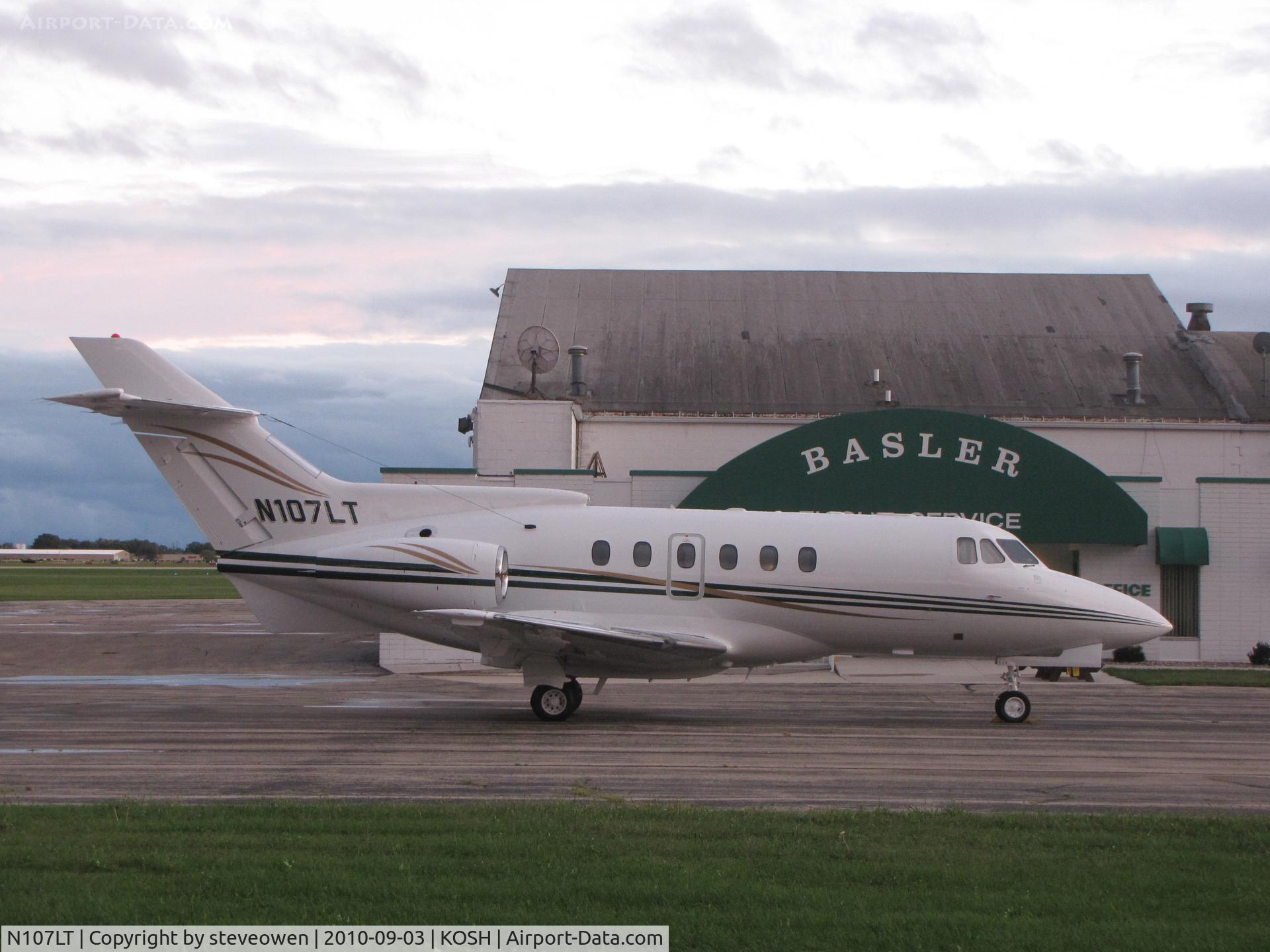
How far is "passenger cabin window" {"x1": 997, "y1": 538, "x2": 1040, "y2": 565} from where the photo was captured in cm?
1972

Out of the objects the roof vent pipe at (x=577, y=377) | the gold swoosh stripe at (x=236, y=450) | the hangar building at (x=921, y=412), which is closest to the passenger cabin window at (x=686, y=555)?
the gold swoosh stripe at (x=236, y=450)

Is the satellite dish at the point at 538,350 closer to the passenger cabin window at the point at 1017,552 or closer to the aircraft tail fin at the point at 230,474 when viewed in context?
the aircraft tail fin at the point at 230,474

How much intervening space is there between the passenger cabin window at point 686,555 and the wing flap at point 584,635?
1098 mm

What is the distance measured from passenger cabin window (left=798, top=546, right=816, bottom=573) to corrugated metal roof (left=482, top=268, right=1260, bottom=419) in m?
17.2

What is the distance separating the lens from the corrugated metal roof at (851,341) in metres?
37.8

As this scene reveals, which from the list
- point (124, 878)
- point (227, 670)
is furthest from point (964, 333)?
point (124, 878)

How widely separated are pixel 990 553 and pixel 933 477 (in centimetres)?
1075

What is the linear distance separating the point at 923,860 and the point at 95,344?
15.0 meters

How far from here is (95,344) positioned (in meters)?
18.8

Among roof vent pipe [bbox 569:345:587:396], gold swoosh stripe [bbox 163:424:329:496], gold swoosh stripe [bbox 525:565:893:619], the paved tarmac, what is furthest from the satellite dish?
gold swoosh stripe [bbox 525:565:893:619]

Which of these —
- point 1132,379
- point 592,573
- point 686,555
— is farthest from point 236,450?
point 1132,379

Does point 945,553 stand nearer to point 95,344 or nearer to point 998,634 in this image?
point 998,634

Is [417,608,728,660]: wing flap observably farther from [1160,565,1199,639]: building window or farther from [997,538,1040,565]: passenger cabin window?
[1160,565,1199,639]: building window

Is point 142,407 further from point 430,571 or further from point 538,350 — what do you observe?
point 538,350
